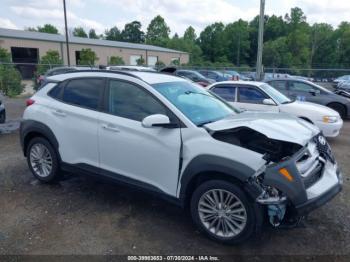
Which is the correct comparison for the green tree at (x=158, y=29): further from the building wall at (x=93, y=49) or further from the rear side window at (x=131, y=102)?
the rear side window at (x=131, y=102)

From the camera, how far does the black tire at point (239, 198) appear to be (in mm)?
3021

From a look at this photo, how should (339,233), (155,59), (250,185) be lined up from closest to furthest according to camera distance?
(250,185)
(339,233)
(155,59)

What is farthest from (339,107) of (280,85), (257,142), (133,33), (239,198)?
(133,33)

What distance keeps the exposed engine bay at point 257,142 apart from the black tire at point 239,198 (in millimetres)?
444

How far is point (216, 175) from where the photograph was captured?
3205mm

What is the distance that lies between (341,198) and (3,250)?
13.9ft

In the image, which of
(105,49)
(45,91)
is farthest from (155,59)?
(45,91)

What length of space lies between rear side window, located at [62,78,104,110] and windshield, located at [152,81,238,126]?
0.85 metres

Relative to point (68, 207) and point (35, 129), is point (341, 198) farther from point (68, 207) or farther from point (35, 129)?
point (35, 129)

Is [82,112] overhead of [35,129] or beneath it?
overhead

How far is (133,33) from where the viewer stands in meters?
93.6

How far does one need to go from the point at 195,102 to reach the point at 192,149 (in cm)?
90

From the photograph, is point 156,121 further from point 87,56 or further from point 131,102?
point 87,56

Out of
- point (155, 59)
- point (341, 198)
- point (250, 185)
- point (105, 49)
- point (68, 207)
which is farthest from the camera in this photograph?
point (155, 59)
